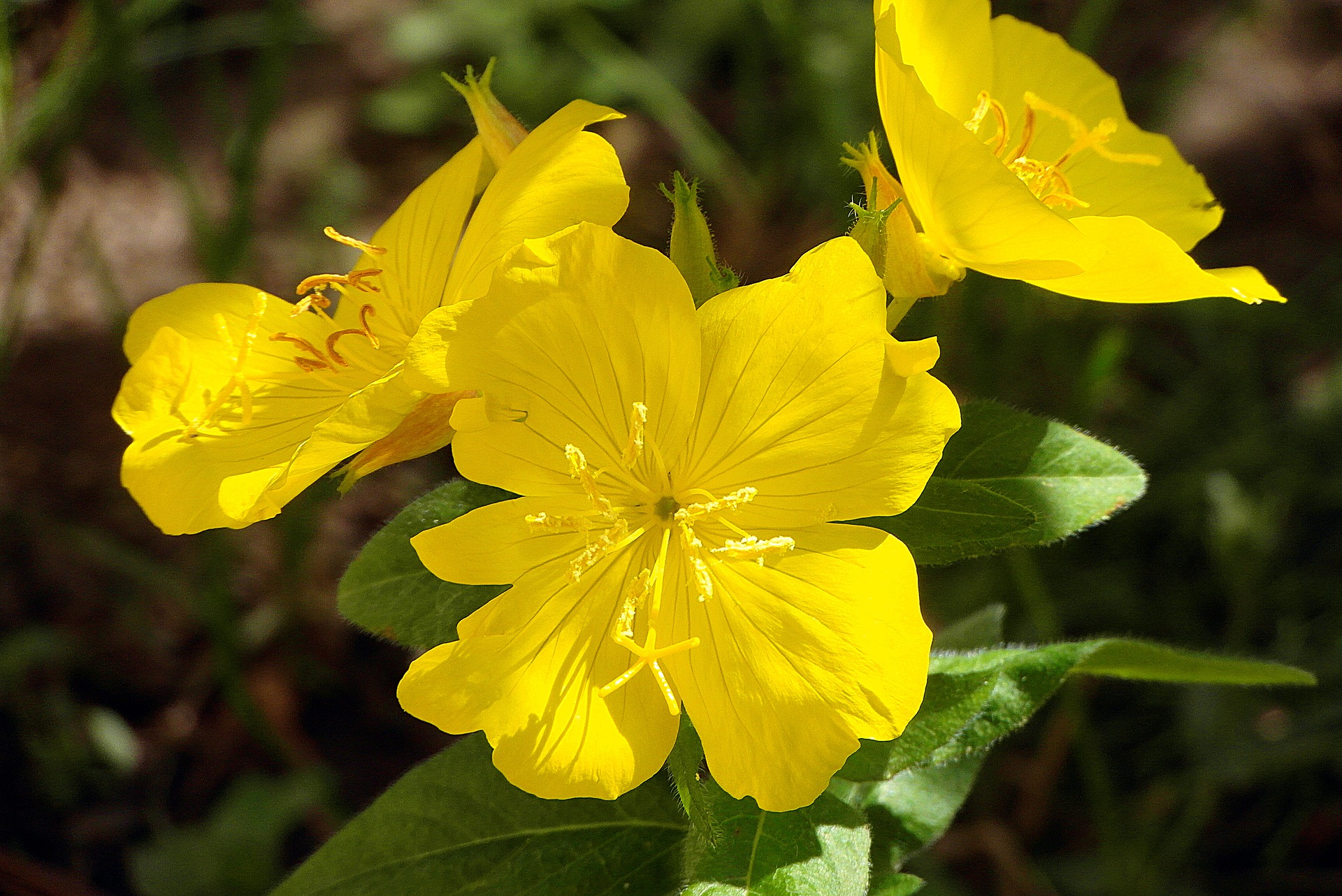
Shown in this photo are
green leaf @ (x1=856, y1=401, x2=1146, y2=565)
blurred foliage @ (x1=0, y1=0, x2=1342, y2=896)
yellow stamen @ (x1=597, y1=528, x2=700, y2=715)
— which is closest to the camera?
yellow stamen @ (x1=597, y1=528, x2=700, y2=715)

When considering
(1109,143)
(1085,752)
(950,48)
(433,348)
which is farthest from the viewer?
(1085,752)

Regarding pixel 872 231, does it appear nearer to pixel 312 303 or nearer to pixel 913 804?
pixel 312 303

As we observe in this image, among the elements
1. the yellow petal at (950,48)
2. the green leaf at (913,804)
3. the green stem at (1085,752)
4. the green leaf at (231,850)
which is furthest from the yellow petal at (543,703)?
the green leaf at (231,850)

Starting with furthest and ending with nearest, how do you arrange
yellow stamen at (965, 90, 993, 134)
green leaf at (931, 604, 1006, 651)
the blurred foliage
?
the blurred foliage
green leaf at (931, 604, 1006, 651)
yellow stamen at (965, 90, 993, 134)

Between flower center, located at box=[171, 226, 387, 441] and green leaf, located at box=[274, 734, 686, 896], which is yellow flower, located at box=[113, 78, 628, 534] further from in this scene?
green leaf, located at box=[274, 734, 686, 896]

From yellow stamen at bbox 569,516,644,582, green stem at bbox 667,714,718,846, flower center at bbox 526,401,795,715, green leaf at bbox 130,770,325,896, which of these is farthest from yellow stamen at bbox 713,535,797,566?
green leaf at bbox 130,770,325,896

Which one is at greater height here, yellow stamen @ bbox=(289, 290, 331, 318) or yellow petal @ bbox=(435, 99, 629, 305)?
yellow petal @ bbox=(435, 99, 629, 305)

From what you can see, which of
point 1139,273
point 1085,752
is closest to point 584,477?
point 1139,273

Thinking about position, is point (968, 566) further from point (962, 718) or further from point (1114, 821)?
point (962, 718)
